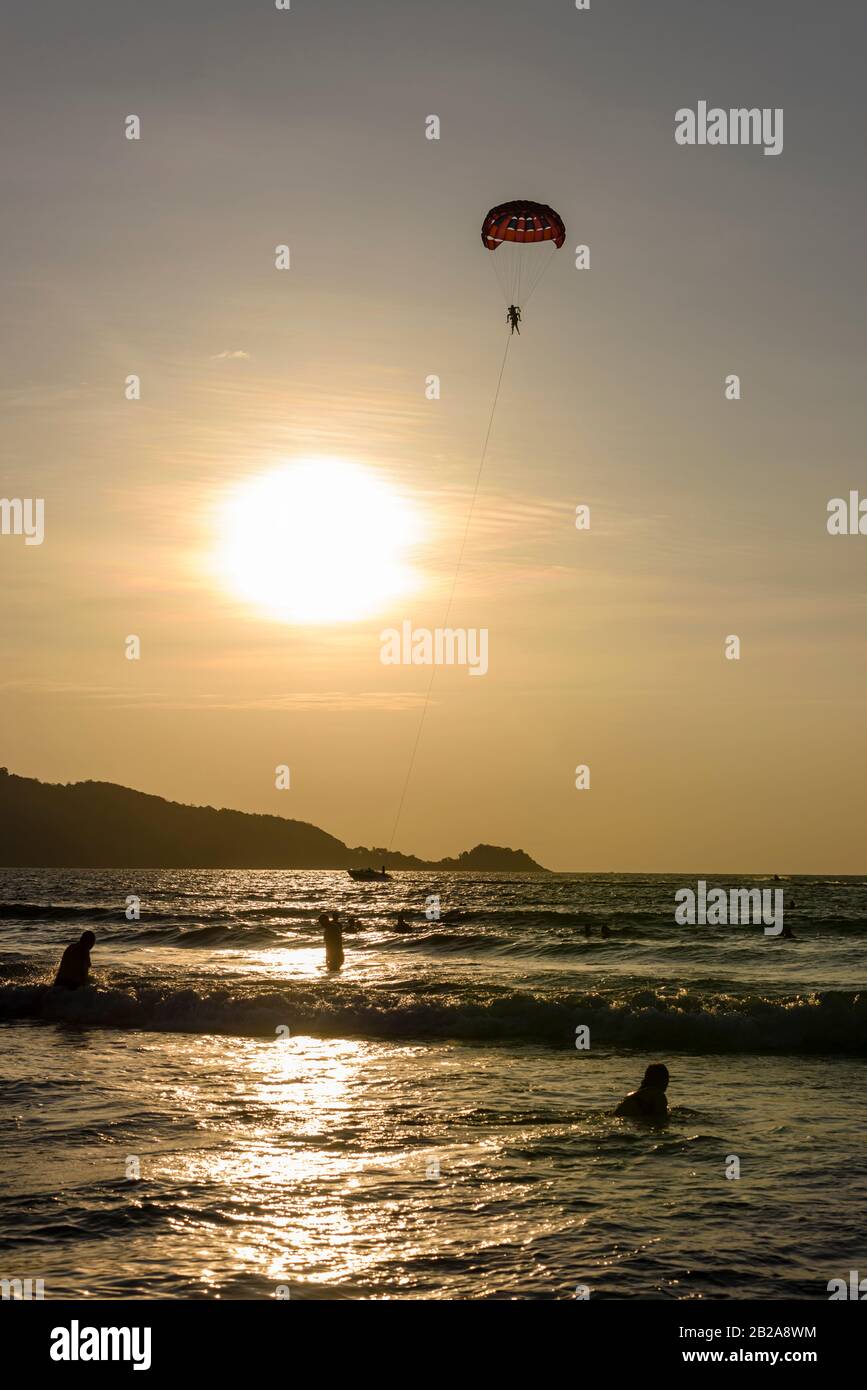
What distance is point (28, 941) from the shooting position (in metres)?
47.6

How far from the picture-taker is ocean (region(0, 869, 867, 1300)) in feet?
30.8

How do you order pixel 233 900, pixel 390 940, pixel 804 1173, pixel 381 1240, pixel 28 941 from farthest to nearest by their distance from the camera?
1. pixel 233 900
2. pixel 390 940
3. pixel 28 941
4. pixel 804 1173
5. pixel 381 1240

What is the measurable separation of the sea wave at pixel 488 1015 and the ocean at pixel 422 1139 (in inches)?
2.8

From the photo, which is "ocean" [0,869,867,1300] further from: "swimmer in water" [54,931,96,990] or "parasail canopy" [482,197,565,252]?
"parasail canopy" [482,197,565,252]

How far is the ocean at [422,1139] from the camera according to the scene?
9.38m

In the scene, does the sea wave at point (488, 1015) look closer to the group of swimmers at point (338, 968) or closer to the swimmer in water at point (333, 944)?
the group of swimmers at point (338, 968)

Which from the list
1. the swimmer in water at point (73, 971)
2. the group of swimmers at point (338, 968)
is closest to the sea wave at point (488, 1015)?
the swimmer in water at point (73, 971)

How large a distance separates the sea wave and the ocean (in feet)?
0.23

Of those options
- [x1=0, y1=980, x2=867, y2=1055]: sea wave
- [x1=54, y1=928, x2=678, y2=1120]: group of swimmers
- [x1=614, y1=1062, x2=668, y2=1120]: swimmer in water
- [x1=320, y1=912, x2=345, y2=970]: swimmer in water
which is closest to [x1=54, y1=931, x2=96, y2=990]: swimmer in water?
[x1=54, y1=928, x2=678, y2=1120]: group of swimmers

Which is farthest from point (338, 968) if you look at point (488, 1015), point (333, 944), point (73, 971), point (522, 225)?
point (522, 225)
